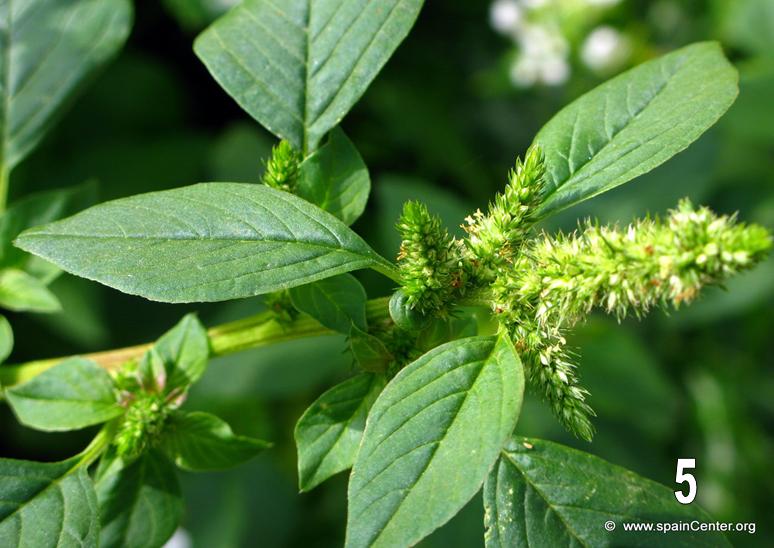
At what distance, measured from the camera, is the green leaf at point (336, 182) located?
4.51 ft

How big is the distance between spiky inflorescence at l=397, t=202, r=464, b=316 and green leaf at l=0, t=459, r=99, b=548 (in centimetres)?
61

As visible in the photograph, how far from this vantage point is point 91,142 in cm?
349

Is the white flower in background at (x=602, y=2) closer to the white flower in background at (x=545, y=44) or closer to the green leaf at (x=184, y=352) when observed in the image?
the white flower in background at (x=545, y=44)

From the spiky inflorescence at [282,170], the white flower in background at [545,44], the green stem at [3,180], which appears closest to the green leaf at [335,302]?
the spiky inflorescence at [282,170]

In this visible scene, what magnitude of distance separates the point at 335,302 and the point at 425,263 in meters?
0.19

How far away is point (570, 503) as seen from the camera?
1.28 meters

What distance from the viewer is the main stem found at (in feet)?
4.63

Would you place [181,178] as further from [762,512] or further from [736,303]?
[762,512]

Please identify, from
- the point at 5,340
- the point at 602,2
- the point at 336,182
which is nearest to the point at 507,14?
the point at 602,2

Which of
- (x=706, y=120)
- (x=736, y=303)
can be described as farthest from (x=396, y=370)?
(x=736, y=303)

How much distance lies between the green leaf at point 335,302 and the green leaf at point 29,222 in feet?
2.06

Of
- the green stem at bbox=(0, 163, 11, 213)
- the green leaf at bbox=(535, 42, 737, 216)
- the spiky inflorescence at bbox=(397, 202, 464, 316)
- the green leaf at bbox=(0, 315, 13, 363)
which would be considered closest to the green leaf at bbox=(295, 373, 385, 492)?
the spiky inflorescence at bbox=(397, 202, 464, 316)

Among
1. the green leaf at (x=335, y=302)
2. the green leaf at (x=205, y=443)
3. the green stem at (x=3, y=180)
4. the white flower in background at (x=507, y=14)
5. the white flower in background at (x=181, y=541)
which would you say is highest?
the green leaf at (x=335, y=302)

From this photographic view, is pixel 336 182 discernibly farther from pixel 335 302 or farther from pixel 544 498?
pixel 544 498
